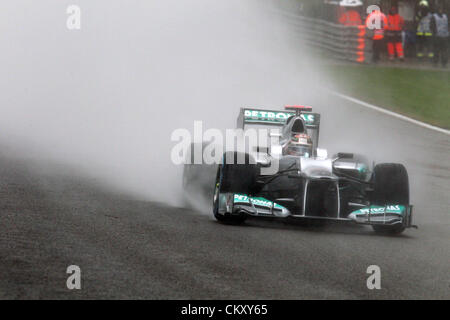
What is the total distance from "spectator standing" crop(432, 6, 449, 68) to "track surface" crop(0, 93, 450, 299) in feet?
58.2

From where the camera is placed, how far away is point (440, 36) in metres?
28.5

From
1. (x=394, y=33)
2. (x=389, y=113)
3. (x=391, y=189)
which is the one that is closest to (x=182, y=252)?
(x=391, y=189)

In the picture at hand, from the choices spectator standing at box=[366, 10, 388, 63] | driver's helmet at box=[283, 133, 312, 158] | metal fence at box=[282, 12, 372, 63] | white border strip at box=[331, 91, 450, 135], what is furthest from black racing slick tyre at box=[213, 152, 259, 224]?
metal fence at box=[282, 12, 372, 63]

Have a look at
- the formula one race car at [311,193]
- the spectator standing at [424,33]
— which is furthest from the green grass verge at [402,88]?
the formula one race car at [311,193]

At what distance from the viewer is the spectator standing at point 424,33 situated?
1141 inches

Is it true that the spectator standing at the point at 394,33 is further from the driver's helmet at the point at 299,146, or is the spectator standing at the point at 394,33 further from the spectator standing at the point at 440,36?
the driver's helmet at the point at 299,146

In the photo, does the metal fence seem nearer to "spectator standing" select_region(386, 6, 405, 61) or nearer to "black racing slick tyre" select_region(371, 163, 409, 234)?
"spectator standing" select_region(386, 6, 405, 61)

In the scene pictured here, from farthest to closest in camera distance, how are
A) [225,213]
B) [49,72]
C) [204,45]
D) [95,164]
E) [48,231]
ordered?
[204,45]
[49,72]
[95,164]
[225,213]
[48,231]

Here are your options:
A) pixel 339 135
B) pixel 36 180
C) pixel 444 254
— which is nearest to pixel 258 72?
pixel 339 135

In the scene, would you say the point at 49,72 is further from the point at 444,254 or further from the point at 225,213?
the point at 444,254

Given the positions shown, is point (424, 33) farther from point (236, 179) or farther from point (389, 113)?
point (236, 179)

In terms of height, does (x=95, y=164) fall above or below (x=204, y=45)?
below
